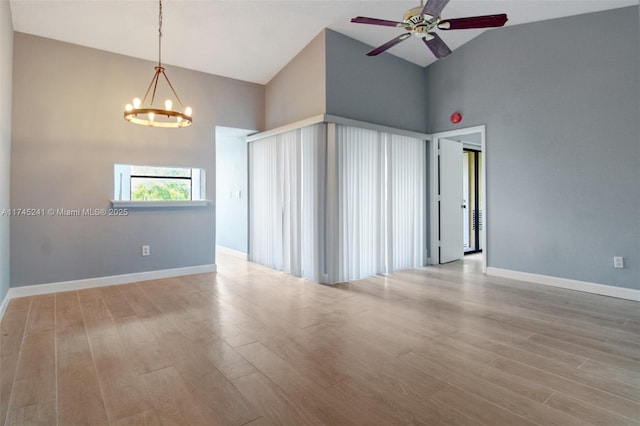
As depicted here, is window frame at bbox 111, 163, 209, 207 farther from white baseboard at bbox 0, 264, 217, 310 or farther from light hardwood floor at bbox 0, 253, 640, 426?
light hardwood floor at bbox 0, 253, 640, 426

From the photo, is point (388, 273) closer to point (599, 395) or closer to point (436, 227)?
point (436, 227)

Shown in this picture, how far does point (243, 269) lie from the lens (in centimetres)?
550

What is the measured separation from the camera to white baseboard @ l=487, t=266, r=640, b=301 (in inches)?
152

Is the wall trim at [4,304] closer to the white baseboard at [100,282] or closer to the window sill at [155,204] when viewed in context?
the white baseboard at [100,282]

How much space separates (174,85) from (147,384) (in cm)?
425

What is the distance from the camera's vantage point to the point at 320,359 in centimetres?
240

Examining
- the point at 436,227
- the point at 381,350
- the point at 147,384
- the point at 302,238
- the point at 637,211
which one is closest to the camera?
the point at 147,384

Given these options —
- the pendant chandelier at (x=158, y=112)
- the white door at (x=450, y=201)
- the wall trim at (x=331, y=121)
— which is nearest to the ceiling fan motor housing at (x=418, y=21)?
the wall trim at (x=331, y=121)

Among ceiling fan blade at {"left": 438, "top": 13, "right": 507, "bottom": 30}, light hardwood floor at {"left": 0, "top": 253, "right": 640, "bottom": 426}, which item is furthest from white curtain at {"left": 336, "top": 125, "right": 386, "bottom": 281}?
ceiling fan blade at {"left": 438, "top": 13, "right": 507, "bottom": 30}

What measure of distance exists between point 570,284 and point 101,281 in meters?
6.06

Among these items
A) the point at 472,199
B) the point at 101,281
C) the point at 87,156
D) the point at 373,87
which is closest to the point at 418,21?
the point at 373,87

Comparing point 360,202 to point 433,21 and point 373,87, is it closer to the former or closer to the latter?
point 373,87

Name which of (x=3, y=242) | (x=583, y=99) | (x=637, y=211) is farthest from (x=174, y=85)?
(x=637, y=211)

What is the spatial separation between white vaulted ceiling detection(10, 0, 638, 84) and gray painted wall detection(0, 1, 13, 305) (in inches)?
14.4
